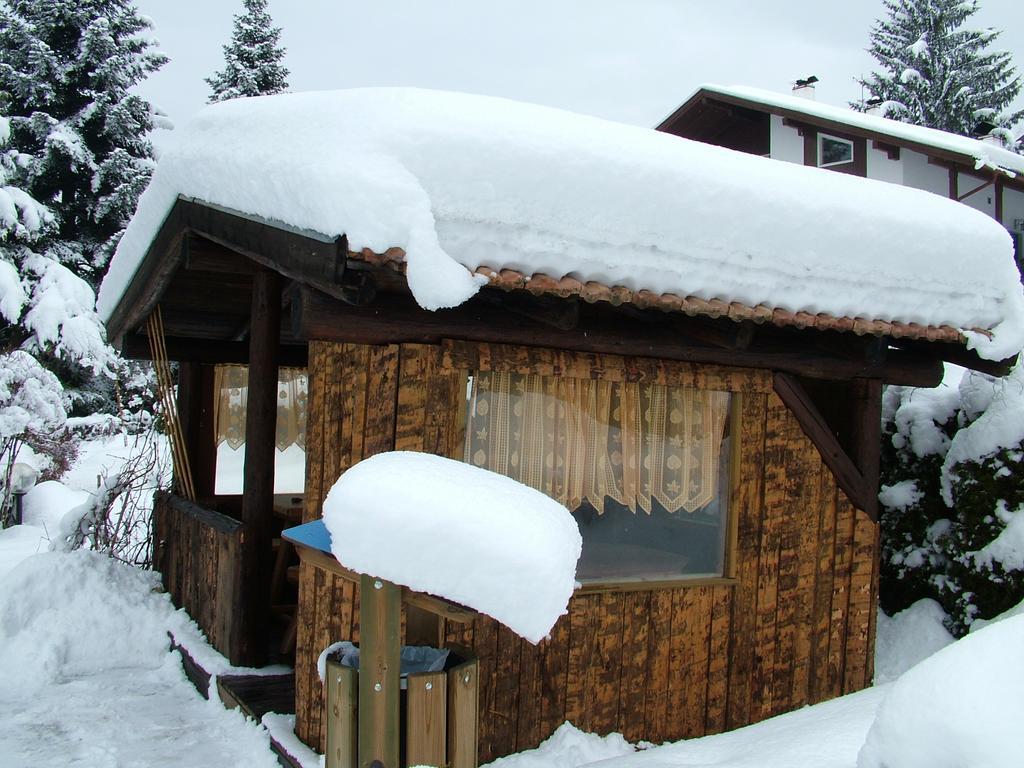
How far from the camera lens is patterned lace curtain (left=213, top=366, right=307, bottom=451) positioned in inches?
364

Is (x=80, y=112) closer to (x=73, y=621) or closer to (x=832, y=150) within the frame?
(x=832, y=150)

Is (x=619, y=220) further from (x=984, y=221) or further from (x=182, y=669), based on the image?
(x=182, y=669)

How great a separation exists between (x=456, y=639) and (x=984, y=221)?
4.58m

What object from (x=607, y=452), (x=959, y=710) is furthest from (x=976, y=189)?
(x=959, y=710)

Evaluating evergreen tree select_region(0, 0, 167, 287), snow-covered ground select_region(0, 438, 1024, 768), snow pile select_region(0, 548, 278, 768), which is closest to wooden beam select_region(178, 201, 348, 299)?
snow-covered ground select_region(0, 438, 1024, 768)

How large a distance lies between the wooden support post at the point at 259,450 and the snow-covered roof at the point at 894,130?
642 inches

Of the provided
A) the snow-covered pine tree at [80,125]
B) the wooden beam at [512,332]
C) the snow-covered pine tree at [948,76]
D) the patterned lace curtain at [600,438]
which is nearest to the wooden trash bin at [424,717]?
the wooden beam at [512,332]

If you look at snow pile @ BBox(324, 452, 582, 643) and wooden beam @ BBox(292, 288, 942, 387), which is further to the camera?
wooden beam @ BBox(292, 288, 942, 387)

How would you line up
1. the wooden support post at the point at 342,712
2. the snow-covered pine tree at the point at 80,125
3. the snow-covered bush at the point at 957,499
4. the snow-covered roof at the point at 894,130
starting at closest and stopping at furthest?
the wooden support post at the point at 342,712 → the snow-covered bush at the point at 957,499 → the snow-covered roof at the point at 894,130 → the snow-covered pine tree at the point at 80,125

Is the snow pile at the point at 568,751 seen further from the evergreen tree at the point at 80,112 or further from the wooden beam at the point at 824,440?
the evergreen tree at the point at 80,112

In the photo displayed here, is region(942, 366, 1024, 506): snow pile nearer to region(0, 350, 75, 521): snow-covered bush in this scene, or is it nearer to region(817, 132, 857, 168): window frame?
region(0, 350, 75, 521): snow-covered bush

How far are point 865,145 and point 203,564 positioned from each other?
18.1 m

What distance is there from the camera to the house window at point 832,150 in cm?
2088

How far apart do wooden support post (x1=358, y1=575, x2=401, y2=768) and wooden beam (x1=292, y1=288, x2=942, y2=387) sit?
5.81 ft
